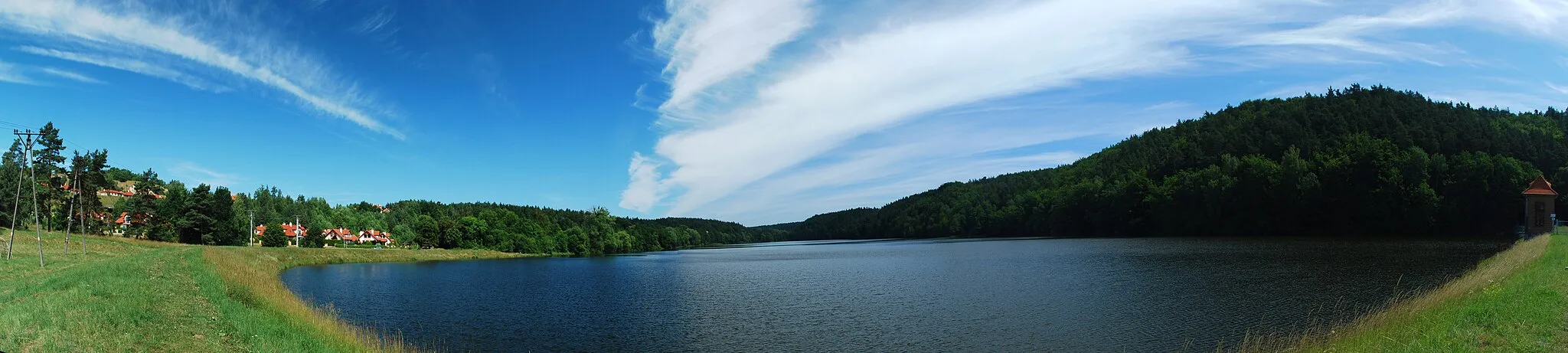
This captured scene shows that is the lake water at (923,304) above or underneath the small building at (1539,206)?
underneath

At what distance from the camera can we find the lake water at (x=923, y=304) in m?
20.0

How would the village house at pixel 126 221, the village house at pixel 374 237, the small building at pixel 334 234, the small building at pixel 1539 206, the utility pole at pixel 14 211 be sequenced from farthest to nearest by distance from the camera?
the village house at pixel 374 237
the small building at pixel 334 234
the village house at pixel 126 221
the small building at pixel 1539 206
the utility pole at pixel 14 211

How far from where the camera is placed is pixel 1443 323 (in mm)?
13727

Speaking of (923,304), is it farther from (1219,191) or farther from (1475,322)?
(1219,191)

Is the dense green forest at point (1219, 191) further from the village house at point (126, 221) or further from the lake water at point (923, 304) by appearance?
the lake water at point (923, 304)

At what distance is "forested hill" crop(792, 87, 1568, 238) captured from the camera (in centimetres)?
7319

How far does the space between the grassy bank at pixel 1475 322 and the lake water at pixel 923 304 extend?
2.39 meters

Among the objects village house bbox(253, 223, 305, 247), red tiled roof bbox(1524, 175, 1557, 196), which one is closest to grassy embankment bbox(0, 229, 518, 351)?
red tiled roof bbox(1524, 175, 1557, 196)

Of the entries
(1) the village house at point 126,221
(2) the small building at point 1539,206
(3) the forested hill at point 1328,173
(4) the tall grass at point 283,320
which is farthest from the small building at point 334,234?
(2) the small building at point 1539,206

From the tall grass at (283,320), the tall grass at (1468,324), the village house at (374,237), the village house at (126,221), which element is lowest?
the village house at (374,237)

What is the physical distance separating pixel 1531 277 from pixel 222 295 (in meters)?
37.8

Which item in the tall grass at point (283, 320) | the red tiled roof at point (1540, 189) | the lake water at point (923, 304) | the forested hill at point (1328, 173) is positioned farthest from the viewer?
the forested hill at point (1328, 173)

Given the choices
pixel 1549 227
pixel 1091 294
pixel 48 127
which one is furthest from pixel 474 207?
pixel 1549 227

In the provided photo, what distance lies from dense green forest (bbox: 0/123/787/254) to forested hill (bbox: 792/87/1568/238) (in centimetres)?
9346
